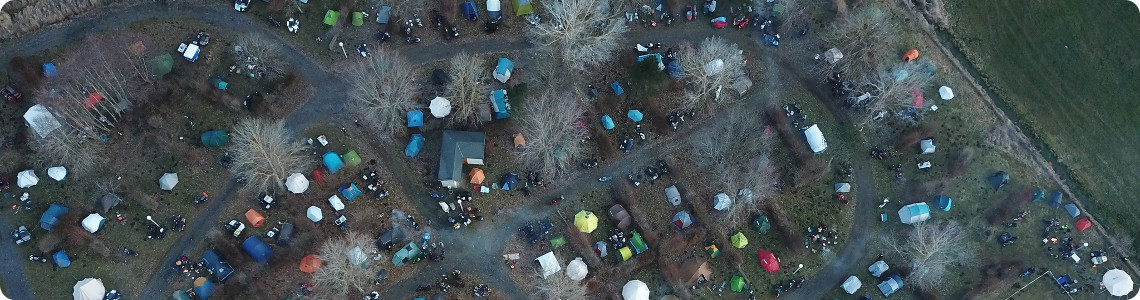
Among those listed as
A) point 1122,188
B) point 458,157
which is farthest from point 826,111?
point 458,157

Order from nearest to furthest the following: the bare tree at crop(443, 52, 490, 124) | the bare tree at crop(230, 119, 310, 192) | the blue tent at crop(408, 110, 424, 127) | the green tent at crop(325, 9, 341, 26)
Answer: the bare tree at crop(230, 119, 310, 192) < the bare tree at crop(443, 52, 490, 124) < the blue tent at crop(408, 110, 424, 127) < the green tent at crop(325, 9, 341, 26)

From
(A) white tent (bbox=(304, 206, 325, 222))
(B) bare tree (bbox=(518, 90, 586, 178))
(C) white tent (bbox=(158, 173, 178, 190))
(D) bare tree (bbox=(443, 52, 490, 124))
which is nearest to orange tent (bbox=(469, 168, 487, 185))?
(B) bare tree (bbox=(518, 90, 586, 178))

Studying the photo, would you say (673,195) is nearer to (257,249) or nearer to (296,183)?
(296,183)

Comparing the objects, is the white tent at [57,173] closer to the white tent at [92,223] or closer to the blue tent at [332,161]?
the white tent at [92,223]

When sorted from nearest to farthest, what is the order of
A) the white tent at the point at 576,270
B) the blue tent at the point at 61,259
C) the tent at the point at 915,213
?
the blue tent at the point at 61,259, the white tent at the point at 576,270, the tent at the point at 915,213

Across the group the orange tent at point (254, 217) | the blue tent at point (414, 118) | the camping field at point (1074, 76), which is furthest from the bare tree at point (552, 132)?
the camping field at point (1074, 76)

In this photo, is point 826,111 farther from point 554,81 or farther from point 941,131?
point 554,81

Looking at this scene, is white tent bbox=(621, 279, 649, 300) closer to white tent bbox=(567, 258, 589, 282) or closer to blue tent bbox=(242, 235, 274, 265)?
white tent bbox=(567, 258, 589, 282)
